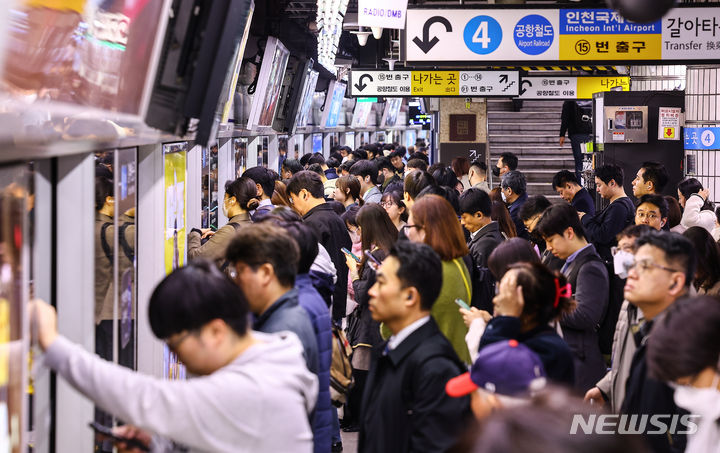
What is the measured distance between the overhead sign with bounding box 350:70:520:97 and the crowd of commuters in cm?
801

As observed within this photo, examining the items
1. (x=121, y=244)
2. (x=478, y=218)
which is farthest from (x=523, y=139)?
(x=121, y=244)

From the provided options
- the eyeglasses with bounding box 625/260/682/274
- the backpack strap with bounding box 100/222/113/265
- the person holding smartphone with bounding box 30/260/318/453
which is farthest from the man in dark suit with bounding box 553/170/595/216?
the person holding smartphone with bounding box 30/260/318/453

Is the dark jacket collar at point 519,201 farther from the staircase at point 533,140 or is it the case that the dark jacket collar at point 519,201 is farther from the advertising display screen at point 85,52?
the staircase at point 533,140

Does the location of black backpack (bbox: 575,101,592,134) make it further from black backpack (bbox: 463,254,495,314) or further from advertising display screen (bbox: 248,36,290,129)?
black backpack (bbox: 463,254,495,314)

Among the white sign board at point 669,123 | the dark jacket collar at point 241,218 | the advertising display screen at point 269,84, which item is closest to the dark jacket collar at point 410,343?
the dark jacket collar at point 241,218

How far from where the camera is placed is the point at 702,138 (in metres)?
10.5

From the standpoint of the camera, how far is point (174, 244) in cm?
496

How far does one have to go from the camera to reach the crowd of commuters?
217 cm

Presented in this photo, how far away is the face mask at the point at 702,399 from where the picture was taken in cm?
241

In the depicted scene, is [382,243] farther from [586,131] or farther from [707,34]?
[586,131]

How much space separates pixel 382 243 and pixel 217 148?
3898 mm

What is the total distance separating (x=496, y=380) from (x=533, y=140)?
17895mm

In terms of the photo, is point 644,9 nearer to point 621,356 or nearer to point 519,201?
point 621,356

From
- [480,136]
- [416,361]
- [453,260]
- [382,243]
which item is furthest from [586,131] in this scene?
[416,361]
